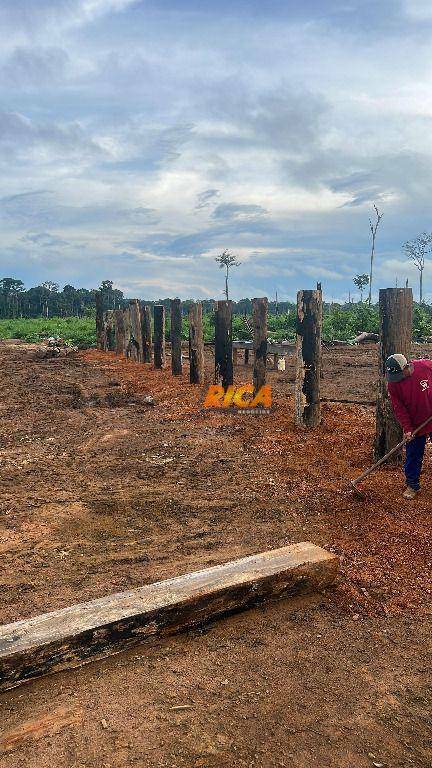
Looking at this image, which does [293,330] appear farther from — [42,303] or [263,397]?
[42,303]

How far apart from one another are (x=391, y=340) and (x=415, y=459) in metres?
1.52

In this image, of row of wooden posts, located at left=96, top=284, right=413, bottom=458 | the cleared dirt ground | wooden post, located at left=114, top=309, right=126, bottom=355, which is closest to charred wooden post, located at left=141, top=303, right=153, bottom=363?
row of wooden posts, located at left=96, top=284, right=413, bottom=458

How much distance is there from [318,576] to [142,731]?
1.62 m

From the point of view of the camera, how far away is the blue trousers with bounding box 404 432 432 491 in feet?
18.1

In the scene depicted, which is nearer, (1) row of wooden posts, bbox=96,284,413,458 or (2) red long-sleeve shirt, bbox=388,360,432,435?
(2) red long-sleeve shirt, bbox=388,360,432,435

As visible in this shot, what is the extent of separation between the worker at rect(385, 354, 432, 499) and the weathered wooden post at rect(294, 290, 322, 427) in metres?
2.71

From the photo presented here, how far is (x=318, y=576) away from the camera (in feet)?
12.4

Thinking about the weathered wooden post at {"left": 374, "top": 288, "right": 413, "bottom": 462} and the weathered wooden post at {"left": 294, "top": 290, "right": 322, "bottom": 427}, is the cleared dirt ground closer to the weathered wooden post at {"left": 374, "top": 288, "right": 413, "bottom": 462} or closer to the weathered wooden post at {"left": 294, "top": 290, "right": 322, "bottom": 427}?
the weathered wooden post at {"left": 294, "top": 290, "right": 322, "bottom": 427}

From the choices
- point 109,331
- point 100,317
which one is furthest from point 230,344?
point 100,317

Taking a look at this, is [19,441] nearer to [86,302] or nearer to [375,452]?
[375,452]

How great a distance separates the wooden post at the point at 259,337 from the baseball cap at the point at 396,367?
4.37 meters

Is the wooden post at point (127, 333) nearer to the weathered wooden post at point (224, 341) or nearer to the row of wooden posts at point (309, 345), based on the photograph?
the row of wooden posts at point (309, 345)

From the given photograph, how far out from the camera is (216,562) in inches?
169

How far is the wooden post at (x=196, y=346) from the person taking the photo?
42.9 feet
